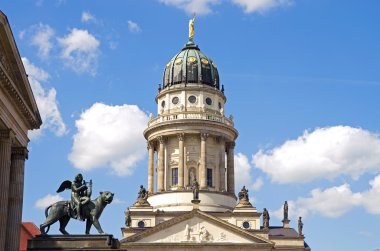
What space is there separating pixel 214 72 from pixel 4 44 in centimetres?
6157

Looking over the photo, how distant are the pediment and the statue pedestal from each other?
4733cm

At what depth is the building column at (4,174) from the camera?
122 ft

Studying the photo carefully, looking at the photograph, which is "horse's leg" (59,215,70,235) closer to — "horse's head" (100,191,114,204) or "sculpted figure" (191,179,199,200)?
"horse's head" (100,191,114,204)

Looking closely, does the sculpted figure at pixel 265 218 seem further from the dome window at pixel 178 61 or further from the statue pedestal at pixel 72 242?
the statue pedestal at pixel 72 242

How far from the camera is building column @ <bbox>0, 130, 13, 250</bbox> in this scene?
37312 mm

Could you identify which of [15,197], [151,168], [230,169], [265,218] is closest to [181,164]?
[151,168]

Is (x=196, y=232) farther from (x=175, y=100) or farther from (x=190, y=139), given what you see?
(x=175, y=100)

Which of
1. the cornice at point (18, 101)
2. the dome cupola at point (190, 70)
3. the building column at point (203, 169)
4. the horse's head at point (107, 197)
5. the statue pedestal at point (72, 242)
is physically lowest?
the statue pedestal at point (72, 242)

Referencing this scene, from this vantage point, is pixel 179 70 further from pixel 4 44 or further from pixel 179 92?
pixel 4 44

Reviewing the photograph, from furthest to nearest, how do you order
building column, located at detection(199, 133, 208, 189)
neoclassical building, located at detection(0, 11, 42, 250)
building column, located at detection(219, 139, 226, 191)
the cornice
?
building column, located at detection(219, 139, 226, 191) → building column, located at detection(199, 133, 208, 189) → neoclassical building, located at detection(0, 11, 42, 250) → the cornice

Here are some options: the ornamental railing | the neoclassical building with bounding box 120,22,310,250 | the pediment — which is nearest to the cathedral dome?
the neoclassical building with bounding box 120,22,310,250

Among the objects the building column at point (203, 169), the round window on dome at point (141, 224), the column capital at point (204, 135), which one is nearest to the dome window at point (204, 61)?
the column capital at point (204, 135)

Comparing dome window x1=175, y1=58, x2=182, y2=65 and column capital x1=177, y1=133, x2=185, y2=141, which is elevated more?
dome window x1=175, y1=58, x2=182, y2=65

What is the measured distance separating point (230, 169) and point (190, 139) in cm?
633
